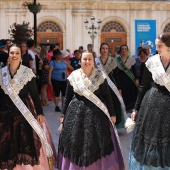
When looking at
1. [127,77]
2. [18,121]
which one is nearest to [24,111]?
[18,121]

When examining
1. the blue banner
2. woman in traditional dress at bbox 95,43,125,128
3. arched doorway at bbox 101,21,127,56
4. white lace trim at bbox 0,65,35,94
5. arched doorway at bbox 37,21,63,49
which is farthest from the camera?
arched doorway at bbox 101,21,127,56

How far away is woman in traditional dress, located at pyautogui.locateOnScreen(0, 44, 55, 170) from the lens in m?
5.38

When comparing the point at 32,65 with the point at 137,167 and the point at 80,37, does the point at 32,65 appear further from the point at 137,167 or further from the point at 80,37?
the point at 80,37

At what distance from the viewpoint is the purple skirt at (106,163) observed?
5457 millimetres

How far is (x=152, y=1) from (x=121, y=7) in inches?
85.6

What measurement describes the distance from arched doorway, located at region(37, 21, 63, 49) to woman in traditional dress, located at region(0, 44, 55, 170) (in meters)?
25.4

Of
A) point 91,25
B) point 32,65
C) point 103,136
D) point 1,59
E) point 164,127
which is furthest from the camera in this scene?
point 91,25

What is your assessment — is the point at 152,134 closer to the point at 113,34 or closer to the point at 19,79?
the point at 19,79

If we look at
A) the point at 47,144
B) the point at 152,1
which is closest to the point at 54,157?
the point at 47,144

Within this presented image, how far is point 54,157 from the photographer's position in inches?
227

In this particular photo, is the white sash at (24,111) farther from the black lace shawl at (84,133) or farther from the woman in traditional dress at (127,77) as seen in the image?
the woman in traditional dress at (127,77)

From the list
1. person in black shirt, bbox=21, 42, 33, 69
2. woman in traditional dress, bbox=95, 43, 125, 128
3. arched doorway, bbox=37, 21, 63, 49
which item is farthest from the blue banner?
woman in traditional dress, bbox=95, 43, 125, 128

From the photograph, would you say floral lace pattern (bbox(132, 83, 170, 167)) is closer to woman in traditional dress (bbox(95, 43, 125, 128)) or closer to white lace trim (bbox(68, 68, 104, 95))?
white lace trim (bbox(68, 68, 104, 95))

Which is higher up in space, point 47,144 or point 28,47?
point 28,47
